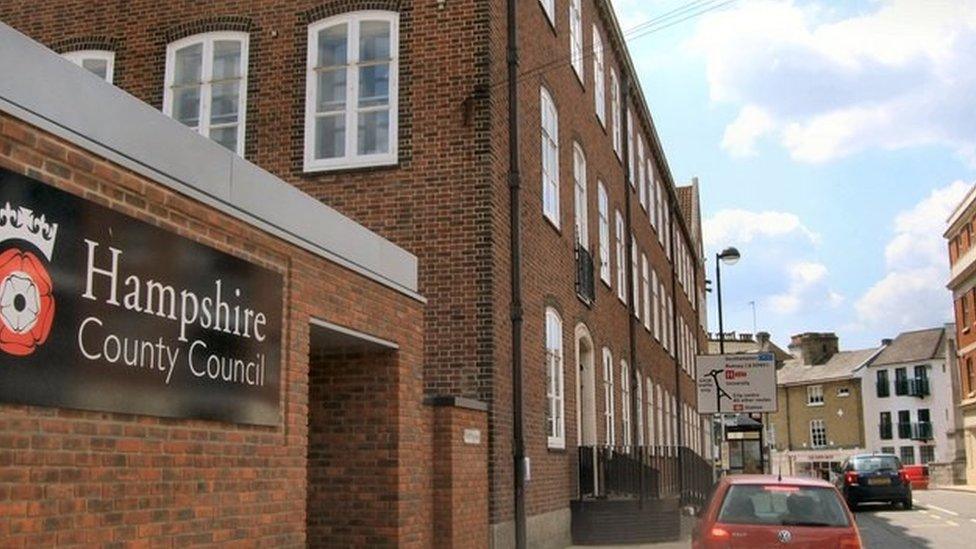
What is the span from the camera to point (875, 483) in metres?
29.8

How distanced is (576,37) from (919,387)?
73700 mm

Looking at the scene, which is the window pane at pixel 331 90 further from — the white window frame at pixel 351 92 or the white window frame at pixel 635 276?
the white window frame at pixel 635 276

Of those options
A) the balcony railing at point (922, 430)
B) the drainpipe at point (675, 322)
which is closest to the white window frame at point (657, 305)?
the drainpipe at point (675, 322)

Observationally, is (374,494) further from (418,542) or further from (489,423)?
(489,423)

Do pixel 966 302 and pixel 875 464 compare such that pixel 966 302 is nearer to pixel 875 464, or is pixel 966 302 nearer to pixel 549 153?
pixel 875 464

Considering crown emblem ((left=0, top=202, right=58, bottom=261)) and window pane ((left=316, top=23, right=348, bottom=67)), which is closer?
crown emblem ((left=0, top=202, right=58, bottom=261))

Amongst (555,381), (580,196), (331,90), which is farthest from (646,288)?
(331,90)

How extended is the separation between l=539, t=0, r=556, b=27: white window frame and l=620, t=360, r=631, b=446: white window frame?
27.1 ft

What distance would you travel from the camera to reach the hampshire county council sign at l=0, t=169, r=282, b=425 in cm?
517

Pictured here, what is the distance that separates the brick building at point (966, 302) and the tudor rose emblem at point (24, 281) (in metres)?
57.7

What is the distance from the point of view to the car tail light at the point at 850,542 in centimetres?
945

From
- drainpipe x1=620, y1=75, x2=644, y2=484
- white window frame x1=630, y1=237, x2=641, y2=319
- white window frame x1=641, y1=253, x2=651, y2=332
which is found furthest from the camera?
white window frame x1=641, y1=253, x2=651, y2=332

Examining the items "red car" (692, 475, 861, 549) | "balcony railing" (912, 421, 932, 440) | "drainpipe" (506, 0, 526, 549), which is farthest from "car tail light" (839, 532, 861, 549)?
"balcony railing" (912, 421, 932, 440)

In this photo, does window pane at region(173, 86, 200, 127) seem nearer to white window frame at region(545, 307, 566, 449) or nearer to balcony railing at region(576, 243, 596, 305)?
white window frame at region(545, 307, 566, 449)
